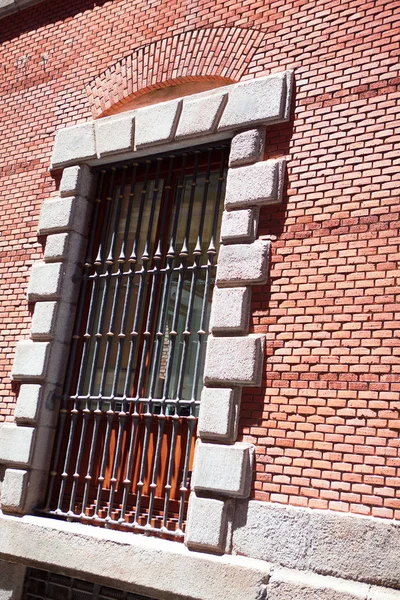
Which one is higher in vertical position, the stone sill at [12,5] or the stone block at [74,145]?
the stone sill at [12,5]

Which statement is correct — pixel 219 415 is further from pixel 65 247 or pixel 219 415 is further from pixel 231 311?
pixel 65 247

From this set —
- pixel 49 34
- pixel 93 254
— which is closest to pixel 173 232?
pixel 93 254

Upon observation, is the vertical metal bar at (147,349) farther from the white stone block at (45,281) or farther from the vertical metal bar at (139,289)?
the white stone block at (45,281)

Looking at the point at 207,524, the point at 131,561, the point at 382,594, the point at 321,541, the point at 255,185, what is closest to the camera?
the point at 382,594

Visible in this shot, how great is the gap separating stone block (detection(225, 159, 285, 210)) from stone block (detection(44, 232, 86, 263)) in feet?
5.92

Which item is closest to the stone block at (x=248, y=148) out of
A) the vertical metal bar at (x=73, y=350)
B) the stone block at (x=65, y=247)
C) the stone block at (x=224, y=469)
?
the vertical metal bar at (x=73, y=350)

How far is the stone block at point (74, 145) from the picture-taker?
7094 millimetres

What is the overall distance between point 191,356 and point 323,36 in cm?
286

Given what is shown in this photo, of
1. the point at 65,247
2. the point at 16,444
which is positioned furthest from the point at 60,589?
the point at 65,247

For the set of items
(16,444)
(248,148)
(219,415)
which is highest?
(248,148)

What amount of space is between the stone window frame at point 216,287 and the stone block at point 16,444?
0.01 metres

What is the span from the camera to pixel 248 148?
5.91 m

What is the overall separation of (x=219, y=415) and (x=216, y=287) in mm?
1043

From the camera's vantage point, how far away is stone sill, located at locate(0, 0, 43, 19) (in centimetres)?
829
